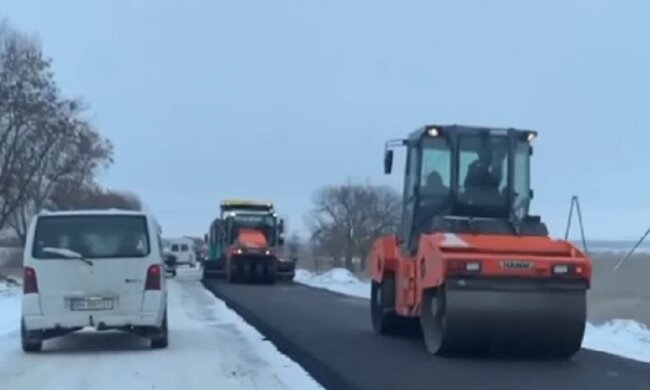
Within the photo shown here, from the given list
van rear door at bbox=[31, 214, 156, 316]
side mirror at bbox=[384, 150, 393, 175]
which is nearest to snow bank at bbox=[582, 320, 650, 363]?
side mirror at bbox=[384, 150, 393, 175]

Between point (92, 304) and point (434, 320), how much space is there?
188 inches

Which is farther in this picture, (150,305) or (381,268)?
(381,268)

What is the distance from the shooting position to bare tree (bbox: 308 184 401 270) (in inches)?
3406

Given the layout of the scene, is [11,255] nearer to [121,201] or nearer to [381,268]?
[121,201]

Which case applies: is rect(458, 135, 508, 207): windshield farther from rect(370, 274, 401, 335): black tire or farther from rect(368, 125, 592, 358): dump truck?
rect(370, 274, 401, 335): black tire

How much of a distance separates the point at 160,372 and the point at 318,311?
13.8 m

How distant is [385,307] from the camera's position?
74.7ft

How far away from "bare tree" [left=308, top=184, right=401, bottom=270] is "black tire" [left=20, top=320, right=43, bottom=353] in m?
57.9

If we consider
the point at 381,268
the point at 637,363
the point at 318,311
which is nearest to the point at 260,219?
the point at 318,311

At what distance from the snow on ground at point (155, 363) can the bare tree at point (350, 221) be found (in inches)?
2161

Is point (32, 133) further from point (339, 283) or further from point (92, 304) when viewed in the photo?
point (92, 304)

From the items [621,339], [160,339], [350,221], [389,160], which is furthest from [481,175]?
[350,221]

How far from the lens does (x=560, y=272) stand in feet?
60.0

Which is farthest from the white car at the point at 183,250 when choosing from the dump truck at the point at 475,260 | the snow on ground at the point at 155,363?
the dump truck at the point at 475,260
